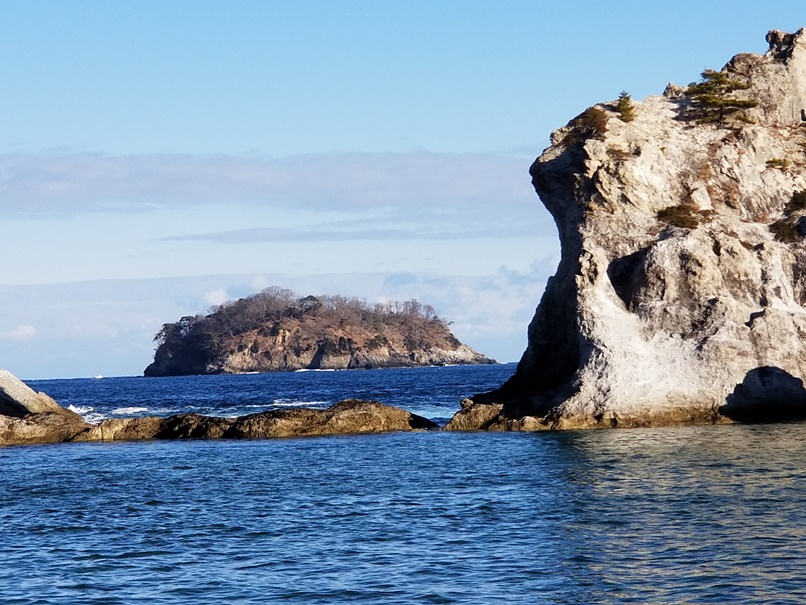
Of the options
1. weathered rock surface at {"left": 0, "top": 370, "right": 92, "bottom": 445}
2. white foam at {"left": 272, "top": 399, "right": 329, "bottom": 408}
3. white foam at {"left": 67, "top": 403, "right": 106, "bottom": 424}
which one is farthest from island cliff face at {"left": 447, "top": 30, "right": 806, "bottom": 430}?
white foam at {"left": 67, "top": 403, "right": 106, "bottom": 424}

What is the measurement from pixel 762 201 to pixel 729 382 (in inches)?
475

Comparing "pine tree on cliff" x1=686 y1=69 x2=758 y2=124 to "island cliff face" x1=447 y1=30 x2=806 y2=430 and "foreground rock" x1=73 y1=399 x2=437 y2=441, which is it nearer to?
"island cliff face" x1=447 y1=30 x2=806 y2=430

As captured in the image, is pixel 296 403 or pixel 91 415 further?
pixel 296 403

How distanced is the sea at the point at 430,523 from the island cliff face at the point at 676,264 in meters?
2.97

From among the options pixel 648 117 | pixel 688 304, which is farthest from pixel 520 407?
pixel 648 117

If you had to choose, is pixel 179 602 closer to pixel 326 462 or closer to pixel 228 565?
pixel 228 565

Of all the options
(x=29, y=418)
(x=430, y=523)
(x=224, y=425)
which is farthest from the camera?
(x=29, y=418)

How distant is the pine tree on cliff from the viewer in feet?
194

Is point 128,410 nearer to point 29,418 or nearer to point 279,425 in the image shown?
point 29,418

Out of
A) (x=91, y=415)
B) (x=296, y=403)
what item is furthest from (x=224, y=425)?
(x=296, y=403)

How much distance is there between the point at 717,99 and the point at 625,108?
4.65 m

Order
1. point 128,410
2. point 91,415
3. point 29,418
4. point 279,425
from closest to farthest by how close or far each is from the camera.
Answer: point 279,425
point 29,418
point 91,415
point 128,410

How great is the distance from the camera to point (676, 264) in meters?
51.4

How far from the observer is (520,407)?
175ft
